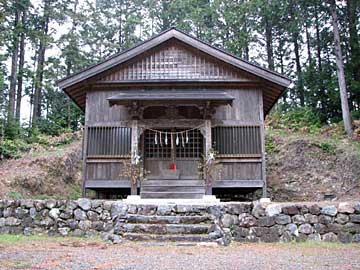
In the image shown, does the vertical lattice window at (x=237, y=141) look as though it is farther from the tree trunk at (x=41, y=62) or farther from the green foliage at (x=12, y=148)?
the tree trunk at (x=41, y=62)

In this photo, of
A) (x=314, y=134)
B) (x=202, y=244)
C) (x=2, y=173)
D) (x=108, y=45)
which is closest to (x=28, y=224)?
(x=202, y=244)

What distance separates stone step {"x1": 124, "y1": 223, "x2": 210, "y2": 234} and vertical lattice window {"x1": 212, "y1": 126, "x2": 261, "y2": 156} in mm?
5182

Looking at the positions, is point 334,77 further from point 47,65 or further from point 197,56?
point 47,65

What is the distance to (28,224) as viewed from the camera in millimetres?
9406

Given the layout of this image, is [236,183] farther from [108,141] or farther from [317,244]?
[317,244]

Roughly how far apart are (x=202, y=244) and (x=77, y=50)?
2525 centimetres

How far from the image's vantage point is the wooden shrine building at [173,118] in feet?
43.2

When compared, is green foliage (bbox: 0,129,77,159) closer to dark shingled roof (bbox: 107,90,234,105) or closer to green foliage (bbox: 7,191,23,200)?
green foliage (bbox: 7,191,23,200)

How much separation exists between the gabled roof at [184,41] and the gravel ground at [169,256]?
670cm

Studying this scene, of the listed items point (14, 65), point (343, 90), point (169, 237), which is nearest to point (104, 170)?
point (169, 237)

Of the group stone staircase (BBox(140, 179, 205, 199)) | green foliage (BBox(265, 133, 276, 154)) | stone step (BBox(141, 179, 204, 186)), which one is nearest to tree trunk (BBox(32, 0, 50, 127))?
green foliage (BBox(265, 133, 276, 154))

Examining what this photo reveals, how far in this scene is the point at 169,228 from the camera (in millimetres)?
8594

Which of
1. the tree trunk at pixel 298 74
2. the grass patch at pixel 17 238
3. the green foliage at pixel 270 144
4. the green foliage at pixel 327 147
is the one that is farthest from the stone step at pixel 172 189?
the tree trunk at pixel 298 74

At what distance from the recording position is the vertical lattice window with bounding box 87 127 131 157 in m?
13.6
